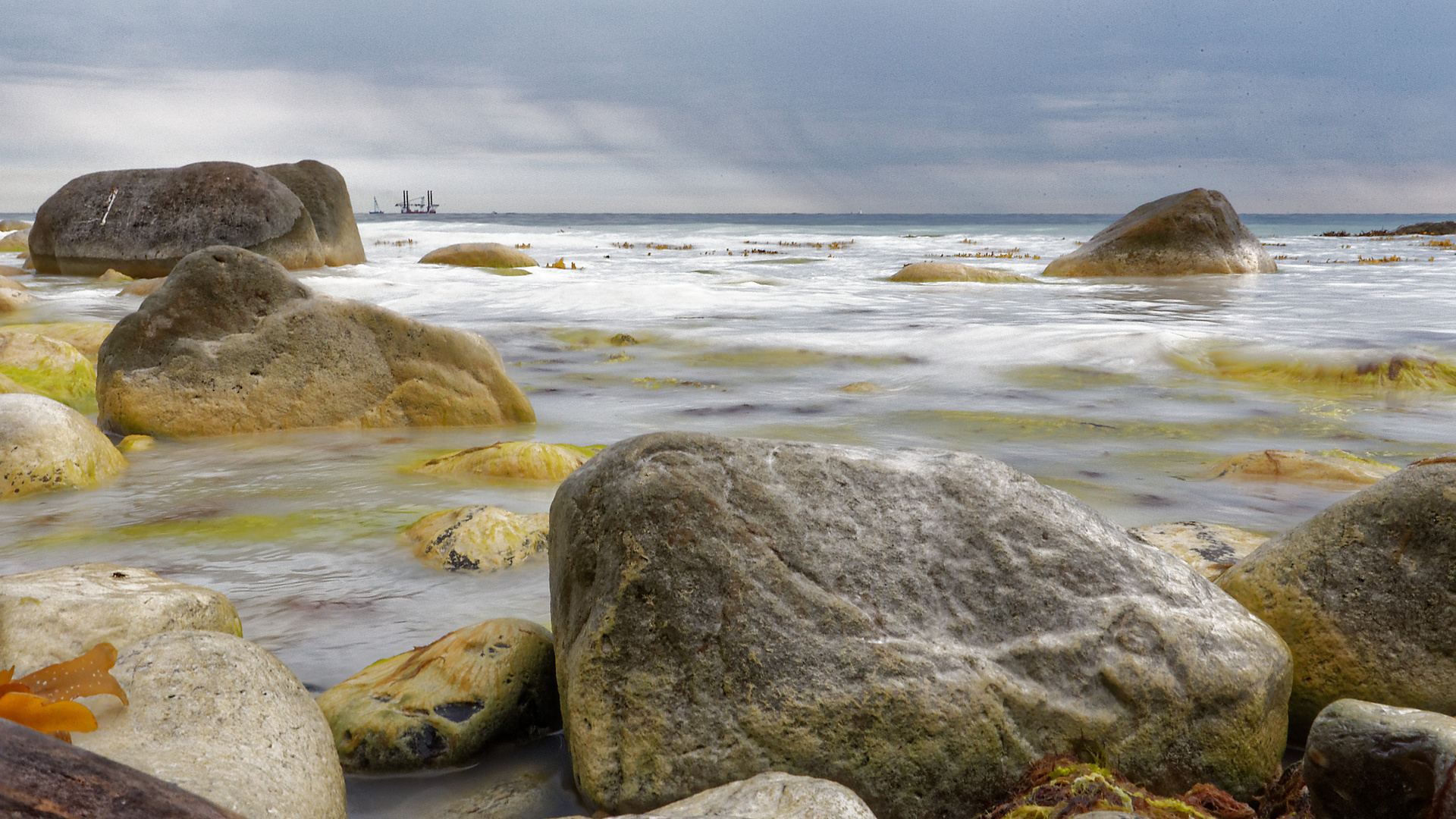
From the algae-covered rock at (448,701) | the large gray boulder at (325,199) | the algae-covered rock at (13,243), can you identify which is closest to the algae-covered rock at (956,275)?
the large gray boulder at (325,199)

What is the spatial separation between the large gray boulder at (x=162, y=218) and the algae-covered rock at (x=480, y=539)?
44.1 ft

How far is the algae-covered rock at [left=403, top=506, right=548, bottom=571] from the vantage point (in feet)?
11.2

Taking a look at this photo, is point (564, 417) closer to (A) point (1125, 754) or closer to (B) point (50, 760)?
(A) point (1125, 754)

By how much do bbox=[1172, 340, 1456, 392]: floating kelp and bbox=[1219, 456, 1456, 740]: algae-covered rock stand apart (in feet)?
20.2

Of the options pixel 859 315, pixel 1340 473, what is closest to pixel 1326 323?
pixel 859 315

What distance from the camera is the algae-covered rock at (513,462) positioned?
15.0ft

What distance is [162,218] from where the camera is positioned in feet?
51.1

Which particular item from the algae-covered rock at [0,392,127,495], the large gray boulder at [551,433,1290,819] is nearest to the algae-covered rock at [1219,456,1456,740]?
the large gray boulder at [551,433,1290,819]

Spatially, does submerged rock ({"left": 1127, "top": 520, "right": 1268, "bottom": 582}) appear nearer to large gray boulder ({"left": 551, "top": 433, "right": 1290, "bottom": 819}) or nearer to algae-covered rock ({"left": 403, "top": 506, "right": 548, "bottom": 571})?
large gray boulder ({"left": 551, "top": 433, "right": 1290, "bottom": 819})

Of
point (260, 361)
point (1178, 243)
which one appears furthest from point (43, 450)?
point (1178, 243)

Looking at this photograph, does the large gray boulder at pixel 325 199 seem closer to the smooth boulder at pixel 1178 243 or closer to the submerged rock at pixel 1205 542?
the smooth boulder at pixel 1178 243

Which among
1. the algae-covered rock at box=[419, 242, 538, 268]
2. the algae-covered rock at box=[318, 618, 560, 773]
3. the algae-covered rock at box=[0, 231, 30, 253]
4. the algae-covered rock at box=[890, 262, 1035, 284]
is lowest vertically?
the algae-covered rock at box=[318, 618, 560, 773]

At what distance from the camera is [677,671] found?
6.67 feet

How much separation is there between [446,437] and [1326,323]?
10510mm
